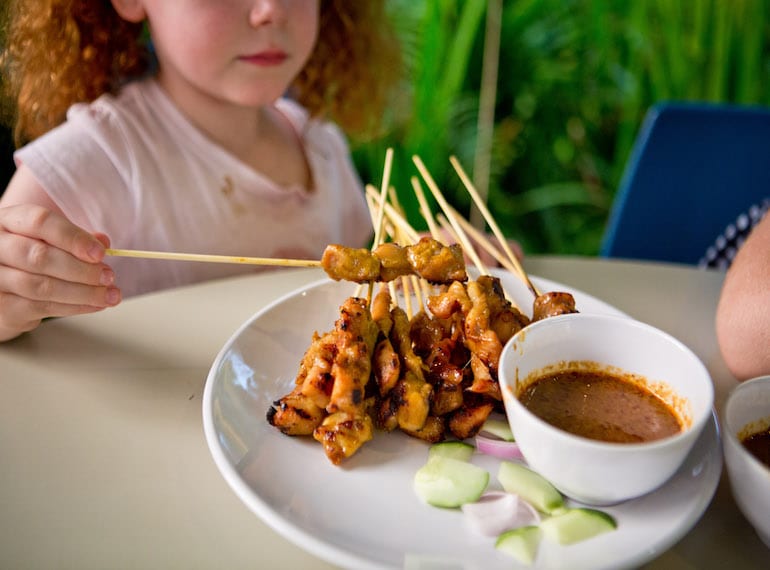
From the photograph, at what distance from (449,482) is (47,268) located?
36.4 inches

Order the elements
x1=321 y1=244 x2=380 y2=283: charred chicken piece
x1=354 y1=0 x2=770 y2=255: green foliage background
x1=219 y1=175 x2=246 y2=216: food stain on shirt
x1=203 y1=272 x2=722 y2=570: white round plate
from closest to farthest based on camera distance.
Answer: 1. x1=203 y1=272 x2=722 y2=570: white round plate
2. x1=321 y1=244 x2=380 y2=283: charred chicken piece
3. x1=219 y1=175 x2=246 y2=216: food stain on shirt
4. x1=354 y1=0 x2=770 y2=255: green foliage background

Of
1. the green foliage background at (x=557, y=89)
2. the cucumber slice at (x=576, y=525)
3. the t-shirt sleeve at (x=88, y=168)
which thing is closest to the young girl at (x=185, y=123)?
the t-shirt sleeve at (x=88, y=168)

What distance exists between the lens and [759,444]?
111 cm

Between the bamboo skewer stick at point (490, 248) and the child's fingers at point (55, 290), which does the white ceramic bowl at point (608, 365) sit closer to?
the bamboo skewer stick at point (490, 248)

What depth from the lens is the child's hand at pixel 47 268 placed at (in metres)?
1.33

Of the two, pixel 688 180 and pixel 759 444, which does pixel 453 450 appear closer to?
pixel 759 444

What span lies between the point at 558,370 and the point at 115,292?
0.94 metres

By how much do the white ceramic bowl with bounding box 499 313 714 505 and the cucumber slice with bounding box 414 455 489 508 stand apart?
3.9 inches

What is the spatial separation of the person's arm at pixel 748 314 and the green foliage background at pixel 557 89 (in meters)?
2.62

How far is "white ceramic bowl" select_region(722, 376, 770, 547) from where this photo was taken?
98cm

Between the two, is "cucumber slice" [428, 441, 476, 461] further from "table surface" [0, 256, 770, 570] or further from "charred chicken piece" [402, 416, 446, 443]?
"table surface" [0, 256, 770, 570]

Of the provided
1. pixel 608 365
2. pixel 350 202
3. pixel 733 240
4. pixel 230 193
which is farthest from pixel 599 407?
→ pixel 350 202

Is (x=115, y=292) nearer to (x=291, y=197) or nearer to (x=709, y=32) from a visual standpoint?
(x=291, y=197)

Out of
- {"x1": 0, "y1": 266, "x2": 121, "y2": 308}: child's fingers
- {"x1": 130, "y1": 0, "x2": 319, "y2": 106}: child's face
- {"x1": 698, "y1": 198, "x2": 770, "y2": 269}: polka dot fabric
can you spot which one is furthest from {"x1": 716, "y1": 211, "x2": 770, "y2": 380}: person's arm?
{"x1": 130, "y1": 0, "x2": 319, "y2": 106}: child's face
